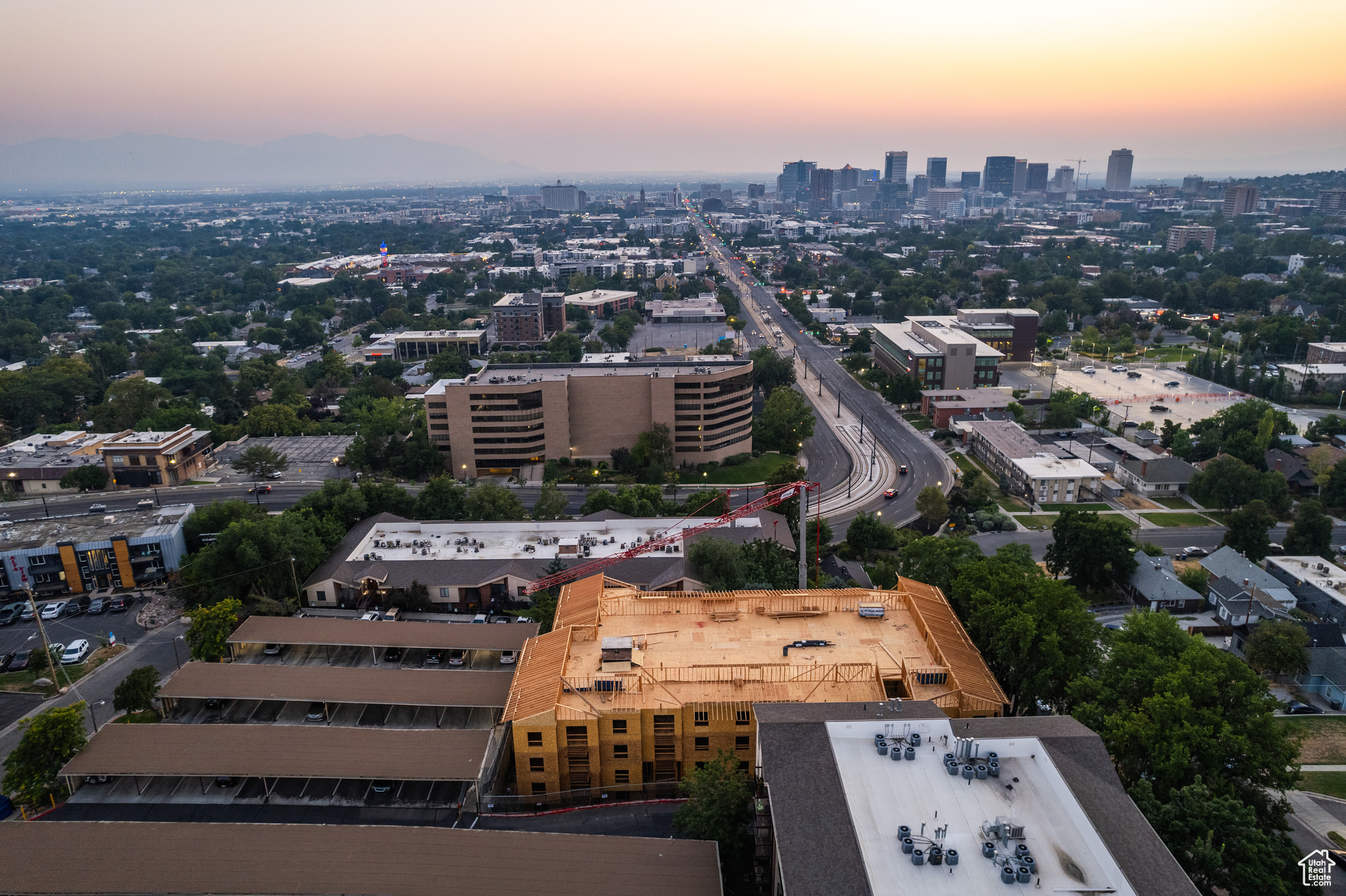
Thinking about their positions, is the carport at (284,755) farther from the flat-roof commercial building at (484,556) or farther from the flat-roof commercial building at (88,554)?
the flat-roof commercial building at (88,554)

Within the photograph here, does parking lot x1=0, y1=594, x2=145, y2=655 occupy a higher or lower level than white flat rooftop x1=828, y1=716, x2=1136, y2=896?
lower

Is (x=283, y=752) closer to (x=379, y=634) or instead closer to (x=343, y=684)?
(x=343, y=684)

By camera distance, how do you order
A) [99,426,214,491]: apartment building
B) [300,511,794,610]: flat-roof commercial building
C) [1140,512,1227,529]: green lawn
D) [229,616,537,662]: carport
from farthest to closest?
[99,426,214,491]: apartment building → [1140,512,1227,529]: green lawn → [300,511,794,610]: flat-roof commercial building → [229,616,537,662]: carport

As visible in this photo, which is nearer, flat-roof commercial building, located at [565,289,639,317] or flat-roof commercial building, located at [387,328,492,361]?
flat-roof commercial building, located at [387,328,492,361]

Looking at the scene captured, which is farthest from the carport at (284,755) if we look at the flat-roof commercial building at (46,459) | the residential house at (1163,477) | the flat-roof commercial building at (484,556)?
the residential house at (1163,477)

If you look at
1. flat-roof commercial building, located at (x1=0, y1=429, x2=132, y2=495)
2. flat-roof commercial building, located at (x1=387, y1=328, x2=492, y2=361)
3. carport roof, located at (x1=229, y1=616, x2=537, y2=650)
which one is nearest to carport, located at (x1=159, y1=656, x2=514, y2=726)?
carport roof, located at (x1=229, y1=616, x2=537, y2=650)

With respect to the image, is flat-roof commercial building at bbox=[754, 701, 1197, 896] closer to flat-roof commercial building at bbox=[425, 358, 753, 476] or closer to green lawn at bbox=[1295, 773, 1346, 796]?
green lawn at bbox=[1295, 773, 1346, 796]
